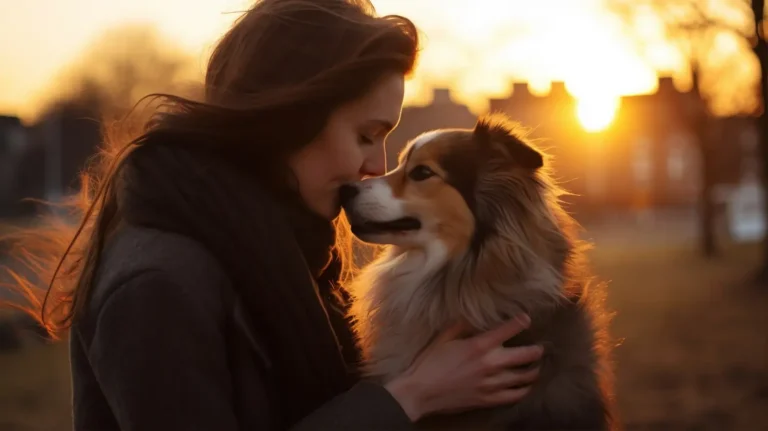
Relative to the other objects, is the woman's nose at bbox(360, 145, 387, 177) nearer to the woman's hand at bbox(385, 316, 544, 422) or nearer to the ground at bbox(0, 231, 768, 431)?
the woman's hand at bbox(385, 316, 544, 422)

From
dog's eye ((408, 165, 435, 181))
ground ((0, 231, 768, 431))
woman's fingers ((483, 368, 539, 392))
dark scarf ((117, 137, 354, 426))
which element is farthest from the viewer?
ground ((0, 231, 768, 431))

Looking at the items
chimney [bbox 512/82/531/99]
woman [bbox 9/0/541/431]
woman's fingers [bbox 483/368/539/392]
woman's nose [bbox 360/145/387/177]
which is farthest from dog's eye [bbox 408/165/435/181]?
chimney [bbox 512/82/531/99]

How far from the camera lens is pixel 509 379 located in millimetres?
2246

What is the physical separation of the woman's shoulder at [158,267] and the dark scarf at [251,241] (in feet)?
0.12

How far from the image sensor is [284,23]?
217cm

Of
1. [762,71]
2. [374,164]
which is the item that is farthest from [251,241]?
[762,71]

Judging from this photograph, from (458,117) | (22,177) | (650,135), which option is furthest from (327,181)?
(650,135)

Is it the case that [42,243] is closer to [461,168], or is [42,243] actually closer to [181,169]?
[181,169]

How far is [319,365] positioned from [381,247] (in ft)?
4.23

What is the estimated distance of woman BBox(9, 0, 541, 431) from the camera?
1.64 meters

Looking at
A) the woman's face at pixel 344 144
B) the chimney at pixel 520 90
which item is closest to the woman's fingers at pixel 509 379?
the woman's face at pixel 344 144

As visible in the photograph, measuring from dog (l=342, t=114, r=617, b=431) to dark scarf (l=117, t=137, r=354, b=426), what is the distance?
0.50m

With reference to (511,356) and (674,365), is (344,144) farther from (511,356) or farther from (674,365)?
(674,365)

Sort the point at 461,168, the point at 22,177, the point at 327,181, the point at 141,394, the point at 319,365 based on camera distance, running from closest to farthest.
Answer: the point at 141,394
the point at 319,365
the point at 327,181
the point at 461,168
the point at 22,177
